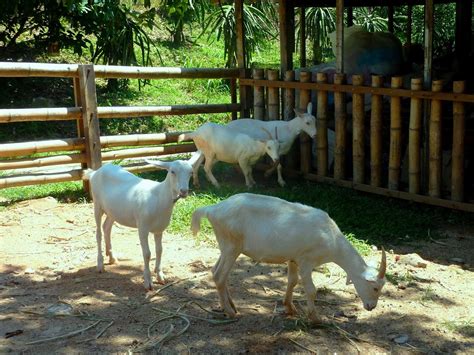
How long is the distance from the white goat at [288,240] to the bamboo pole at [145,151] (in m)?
4.41

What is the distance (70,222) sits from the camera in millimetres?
7984

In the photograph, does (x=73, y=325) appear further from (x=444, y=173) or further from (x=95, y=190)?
(x=444, y=173)

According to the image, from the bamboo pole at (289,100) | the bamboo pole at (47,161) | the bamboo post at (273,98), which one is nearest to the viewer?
the bamboo pole at (47,161)

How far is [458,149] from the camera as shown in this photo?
310 inches

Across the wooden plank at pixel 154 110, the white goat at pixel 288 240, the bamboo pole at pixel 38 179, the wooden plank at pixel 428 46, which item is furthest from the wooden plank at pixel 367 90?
the white goat at pixel 288 240

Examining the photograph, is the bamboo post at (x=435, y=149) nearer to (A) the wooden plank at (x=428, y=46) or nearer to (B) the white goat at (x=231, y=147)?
(A) the wooden plank at (x=428, y=46)

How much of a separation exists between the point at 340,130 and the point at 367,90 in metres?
0.75

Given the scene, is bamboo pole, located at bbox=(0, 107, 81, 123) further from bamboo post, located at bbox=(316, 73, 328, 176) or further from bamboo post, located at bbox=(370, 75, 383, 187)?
bamboo post, located at bbox=(370, 75, 383, 187)

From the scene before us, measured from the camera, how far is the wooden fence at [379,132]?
26.1 ft

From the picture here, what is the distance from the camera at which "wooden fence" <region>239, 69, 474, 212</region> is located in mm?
7945

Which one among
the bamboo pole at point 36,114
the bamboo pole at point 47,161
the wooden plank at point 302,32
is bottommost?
the bamboo pole at point 47,161

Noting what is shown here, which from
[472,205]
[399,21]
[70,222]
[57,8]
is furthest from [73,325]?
[399,21]

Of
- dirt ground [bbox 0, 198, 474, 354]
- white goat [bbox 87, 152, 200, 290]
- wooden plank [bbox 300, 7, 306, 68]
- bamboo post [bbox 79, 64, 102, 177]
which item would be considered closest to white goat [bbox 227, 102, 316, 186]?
bamboo post [bbox 79, 64, 102, 177]

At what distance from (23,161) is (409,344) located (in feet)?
18.2
